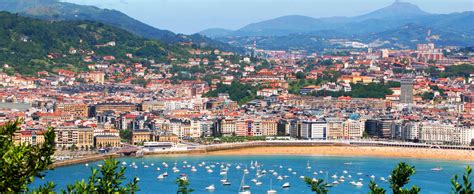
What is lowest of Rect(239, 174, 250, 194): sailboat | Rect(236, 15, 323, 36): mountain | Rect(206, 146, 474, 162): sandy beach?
Rect(239, 174, 250, 194): sailboat

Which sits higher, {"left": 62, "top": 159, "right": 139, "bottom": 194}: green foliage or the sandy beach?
{"left": 62, "top": 159, "right": 139, "bottom": 194}: green foliage

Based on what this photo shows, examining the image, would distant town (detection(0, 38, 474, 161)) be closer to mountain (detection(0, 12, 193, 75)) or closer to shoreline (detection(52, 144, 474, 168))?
mountain (detection(0, 12, 193, 75))

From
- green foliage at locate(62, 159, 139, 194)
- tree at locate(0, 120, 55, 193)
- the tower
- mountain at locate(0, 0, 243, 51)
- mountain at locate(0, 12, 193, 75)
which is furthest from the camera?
mountain at locate(0, 0, 243, 51)

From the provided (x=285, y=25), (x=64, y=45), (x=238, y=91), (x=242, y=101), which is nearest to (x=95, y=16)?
(x=64, y=45)

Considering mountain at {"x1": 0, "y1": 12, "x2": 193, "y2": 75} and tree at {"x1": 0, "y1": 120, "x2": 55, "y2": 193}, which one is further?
mountain at {"x1": 0, "y1": 12, "x2": 193, "y2": 75}

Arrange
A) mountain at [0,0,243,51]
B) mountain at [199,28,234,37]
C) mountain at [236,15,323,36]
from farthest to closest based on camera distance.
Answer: mountain at [236,15,323,36] < mountain at [199,28,234,37] < mountain at [0,0,243,51]

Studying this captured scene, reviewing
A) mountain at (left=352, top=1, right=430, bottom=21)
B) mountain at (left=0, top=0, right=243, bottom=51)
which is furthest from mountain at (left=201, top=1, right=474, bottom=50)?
mountain at (left=0, top=0, right=243, bottom=51)

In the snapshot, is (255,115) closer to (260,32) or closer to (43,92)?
(43,92)

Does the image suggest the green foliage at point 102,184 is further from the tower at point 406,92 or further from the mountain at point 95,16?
the mountain at point 95,16
